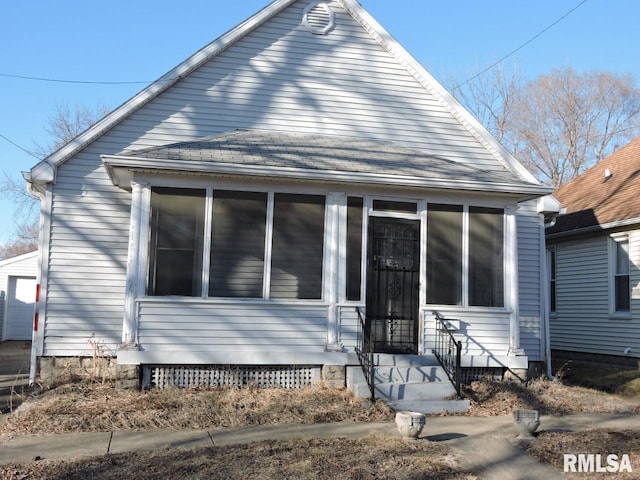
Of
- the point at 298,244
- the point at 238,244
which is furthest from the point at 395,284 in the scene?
the point at 238,244

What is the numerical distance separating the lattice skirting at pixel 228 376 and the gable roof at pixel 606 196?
8.60 meters

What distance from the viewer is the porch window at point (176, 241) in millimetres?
10500

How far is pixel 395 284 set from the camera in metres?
11.5

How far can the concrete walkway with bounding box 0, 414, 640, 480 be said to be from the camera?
705cm

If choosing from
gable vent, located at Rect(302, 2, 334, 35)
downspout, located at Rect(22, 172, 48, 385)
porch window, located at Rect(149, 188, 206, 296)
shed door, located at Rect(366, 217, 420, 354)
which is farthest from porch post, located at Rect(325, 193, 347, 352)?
downspout, located at Rect(22, 172, 48, 385)

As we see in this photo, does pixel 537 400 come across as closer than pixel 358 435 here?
No

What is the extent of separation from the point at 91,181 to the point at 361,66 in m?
5.30

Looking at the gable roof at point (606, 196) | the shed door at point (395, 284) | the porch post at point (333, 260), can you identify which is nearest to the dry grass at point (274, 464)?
the porch post at point (333, 260)

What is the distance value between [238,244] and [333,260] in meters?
1.51

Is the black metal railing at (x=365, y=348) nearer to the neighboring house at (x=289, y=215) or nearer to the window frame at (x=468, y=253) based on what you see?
the neighboring house at (x=289, y=215)

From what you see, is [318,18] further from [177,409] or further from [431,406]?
[177,409]

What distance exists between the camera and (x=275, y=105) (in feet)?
41.5

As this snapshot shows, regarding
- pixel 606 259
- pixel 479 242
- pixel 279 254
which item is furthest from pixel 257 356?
pixel 606 259

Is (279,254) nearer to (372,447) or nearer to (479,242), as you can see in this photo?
(479,242)
